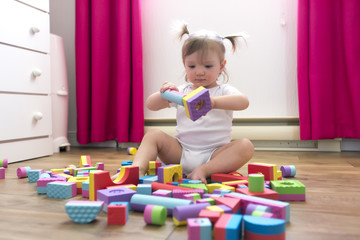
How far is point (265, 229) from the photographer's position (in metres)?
0.56

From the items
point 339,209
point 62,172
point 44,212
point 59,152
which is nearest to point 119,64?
point 59,152

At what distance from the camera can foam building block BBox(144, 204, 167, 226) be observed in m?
0.68

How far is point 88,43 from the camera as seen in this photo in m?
2.20

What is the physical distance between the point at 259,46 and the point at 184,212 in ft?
5.06

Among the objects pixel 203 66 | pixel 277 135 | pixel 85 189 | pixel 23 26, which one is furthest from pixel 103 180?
pixel 277 135

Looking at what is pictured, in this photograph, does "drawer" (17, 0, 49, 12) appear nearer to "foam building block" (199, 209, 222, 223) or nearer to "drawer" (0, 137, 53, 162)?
"drawer" (0, 137, 53, 162)

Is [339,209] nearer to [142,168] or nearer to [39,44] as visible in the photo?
[142,168]

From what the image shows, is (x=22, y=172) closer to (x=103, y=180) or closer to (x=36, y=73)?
(x=103, y=180)

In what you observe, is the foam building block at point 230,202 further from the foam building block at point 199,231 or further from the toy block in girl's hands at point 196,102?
the toy block in girl's hands at point 196,102

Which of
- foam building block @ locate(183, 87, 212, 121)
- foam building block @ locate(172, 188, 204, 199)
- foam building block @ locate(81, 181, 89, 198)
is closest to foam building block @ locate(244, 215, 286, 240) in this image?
foam building block @ locate(172, 188, 204, 199)

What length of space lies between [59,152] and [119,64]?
636 millimetres

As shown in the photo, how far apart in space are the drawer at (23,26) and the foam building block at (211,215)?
1373 millimetres

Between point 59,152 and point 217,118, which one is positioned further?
point 59,152

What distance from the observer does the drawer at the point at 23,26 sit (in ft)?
5.24
